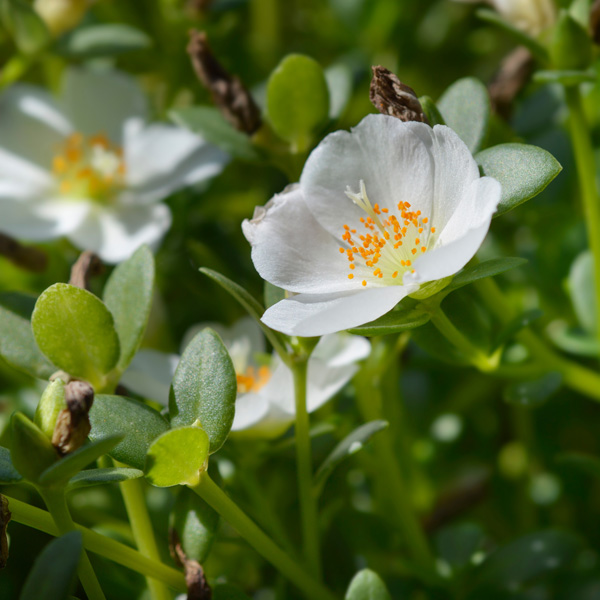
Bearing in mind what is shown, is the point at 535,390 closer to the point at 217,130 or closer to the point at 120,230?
the point at 217,130

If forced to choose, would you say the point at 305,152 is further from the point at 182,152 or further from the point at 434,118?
the point at 182,152

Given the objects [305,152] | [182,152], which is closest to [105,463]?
[305,152]

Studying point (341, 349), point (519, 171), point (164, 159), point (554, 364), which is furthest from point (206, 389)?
point (164, 159)

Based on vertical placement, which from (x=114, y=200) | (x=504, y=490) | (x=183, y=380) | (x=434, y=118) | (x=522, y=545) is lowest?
(x=504, y=490)

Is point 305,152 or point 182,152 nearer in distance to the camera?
point 305,152

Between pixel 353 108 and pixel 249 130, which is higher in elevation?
pixel 249 130

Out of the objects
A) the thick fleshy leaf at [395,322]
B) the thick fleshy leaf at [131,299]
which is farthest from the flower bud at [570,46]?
the thick fleshy leaf at [131,299]

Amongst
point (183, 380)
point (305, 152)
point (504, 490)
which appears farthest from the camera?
point (504, 490)
